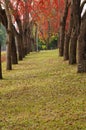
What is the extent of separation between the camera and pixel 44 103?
1084 cm

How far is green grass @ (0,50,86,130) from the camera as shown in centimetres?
855

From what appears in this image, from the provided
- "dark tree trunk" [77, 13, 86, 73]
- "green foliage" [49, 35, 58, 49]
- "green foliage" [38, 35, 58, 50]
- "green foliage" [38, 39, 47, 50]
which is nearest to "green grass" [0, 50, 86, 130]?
"dark tree trunk" [77, 13, 86, 73]

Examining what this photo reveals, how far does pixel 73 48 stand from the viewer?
67.1 feet

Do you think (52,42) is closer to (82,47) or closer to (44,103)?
(82,47)

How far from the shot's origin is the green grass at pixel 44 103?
8.55 m

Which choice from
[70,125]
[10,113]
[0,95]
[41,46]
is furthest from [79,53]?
[41,46]

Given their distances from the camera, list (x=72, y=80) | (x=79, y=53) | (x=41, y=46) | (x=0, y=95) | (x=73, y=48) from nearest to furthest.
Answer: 1. (x=0, y=95)
2. (x=72, y=80)
3. (x=79, y=53)
4. (x=73, y=48)
5. (x=41, y=46)

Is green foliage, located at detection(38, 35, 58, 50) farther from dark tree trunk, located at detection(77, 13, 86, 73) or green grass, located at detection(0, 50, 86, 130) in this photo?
green grass, located at detection(0, 50, 86, 130)

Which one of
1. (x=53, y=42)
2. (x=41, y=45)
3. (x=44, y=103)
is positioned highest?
(x=44, y=103)

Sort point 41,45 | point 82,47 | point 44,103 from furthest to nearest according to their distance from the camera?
point 41,45 < point 82,47 < point 44,103

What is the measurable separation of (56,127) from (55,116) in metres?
0.95

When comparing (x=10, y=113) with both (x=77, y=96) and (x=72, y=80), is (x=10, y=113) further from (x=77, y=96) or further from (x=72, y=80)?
(x=72, y=80)

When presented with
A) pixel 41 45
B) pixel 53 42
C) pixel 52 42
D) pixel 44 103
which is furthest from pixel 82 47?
pixel 41 45

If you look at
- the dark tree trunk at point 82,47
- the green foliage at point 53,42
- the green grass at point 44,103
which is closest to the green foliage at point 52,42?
the green foliage at point 53,42
